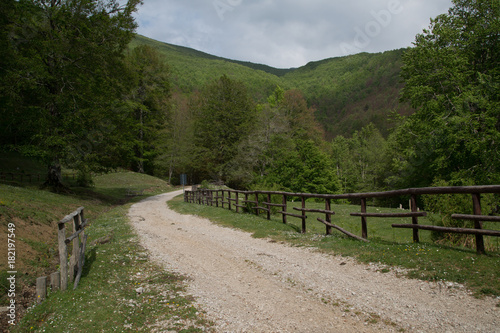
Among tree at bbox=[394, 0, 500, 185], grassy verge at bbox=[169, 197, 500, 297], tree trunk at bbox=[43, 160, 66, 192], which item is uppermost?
tree at bbox=[394, 0, 500, 185]

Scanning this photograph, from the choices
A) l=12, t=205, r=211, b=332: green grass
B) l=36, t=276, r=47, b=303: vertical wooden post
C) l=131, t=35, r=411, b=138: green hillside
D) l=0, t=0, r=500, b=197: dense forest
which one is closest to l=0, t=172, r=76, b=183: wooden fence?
l=0, t=0, r=500, b=197: dense forest

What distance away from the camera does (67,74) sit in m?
20.5

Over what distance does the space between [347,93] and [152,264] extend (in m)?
142

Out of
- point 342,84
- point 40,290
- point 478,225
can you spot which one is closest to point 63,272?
point 40,290

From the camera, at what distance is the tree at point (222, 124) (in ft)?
148

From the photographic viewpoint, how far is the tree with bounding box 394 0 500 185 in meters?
19.4

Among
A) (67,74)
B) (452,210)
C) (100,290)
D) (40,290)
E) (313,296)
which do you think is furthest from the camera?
(67,74)

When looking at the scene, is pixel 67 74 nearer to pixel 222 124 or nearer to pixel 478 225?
pixel 478 225

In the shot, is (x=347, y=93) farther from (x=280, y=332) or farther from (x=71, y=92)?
(x=280, y=332)

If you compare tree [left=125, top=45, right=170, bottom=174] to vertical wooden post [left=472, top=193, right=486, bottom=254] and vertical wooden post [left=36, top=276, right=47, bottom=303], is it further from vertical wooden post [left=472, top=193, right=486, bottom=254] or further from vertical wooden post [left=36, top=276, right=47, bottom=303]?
vertical wooden post [left=472, top=193, right=486, bottom=254]

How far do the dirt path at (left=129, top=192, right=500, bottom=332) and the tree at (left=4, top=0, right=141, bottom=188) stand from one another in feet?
53.8

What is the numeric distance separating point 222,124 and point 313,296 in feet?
136

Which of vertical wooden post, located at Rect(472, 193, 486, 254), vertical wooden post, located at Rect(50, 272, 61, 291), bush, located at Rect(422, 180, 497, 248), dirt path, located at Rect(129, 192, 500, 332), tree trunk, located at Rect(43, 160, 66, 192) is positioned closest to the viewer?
dirt path, located at Rect(129, 192, 500, 332)

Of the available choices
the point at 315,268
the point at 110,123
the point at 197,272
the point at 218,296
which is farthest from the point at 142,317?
the point at 110,123
